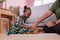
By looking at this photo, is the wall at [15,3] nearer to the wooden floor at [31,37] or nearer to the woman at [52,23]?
the woman at [52,23]

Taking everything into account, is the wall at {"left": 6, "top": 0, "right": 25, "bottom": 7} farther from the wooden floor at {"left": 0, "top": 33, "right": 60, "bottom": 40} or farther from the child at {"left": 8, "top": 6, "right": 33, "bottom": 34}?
the wooden floor at {"left": 0, "top": 33, "right": 60, "bottom": 40}

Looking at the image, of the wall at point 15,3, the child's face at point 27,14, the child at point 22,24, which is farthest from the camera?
the wall at point 15,3

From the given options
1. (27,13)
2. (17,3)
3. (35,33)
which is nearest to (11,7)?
(17,3)

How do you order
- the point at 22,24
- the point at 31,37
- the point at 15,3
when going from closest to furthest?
the point at 31,37
the point at 22,24
the point at 15,3

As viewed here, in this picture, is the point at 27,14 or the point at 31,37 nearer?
the point at 31,37

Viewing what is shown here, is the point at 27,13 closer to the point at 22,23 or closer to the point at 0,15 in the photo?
the point at 22,23

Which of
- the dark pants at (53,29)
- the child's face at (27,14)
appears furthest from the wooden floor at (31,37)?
the child's face at (27,14)

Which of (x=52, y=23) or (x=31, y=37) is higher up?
(x=52, y=23)

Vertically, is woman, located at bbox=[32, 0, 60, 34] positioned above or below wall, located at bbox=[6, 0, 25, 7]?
below

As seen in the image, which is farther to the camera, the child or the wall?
the wall

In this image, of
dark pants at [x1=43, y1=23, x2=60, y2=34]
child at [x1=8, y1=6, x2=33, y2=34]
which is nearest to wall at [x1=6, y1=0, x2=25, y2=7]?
child at [x1=8, y1=6, x2=33, y2=34]

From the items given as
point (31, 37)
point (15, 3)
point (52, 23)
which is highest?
point (15, 3)

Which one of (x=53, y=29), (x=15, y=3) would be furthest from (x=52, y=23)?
(x=15, y=3)

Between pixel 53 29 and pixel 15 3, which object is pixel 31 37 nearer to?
pixel 53 29
